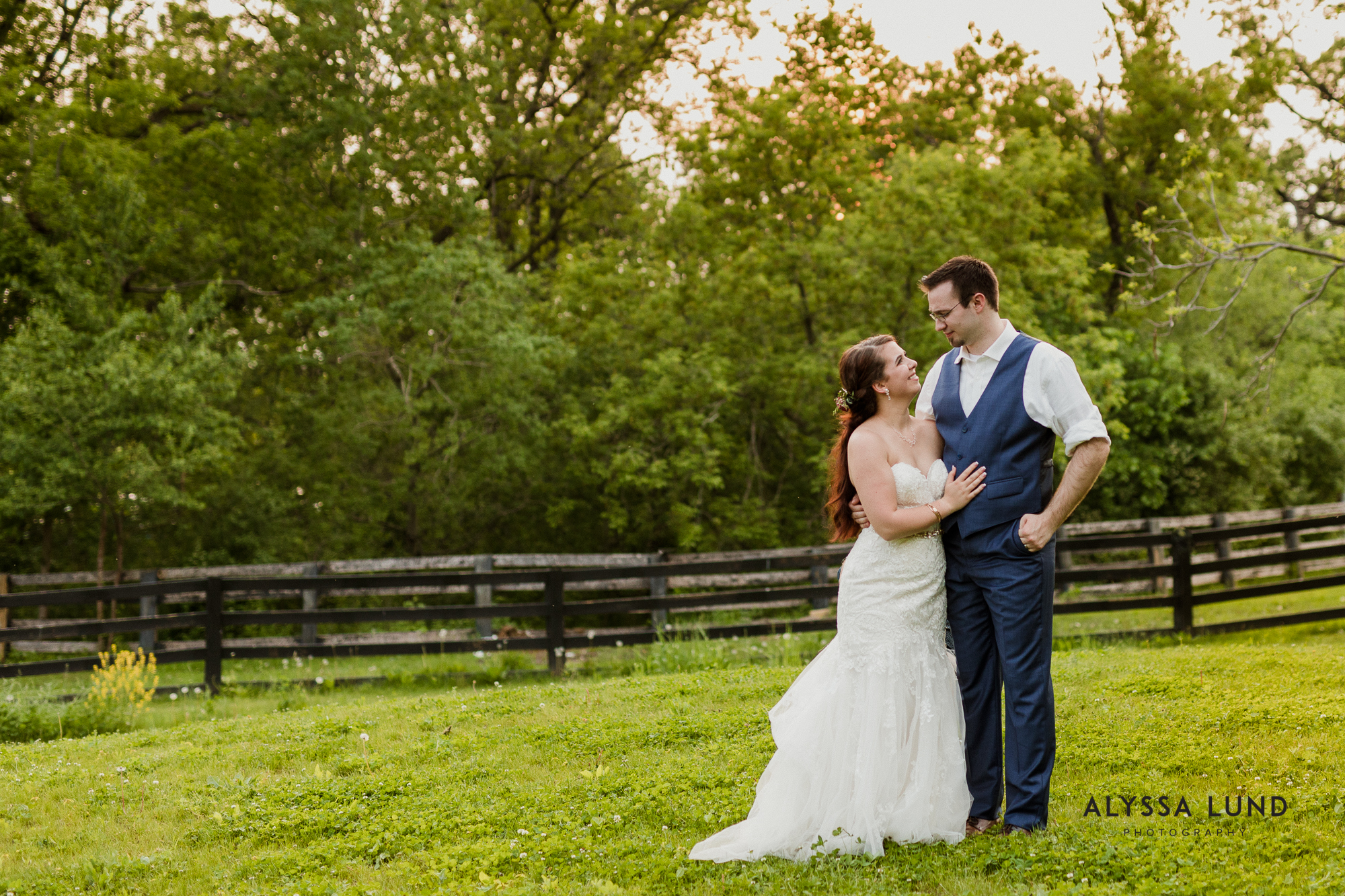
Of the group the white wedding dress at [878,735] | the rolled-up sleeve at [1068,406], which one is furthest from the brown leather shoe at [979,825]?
the rolled-up sleeve at [1068,406]

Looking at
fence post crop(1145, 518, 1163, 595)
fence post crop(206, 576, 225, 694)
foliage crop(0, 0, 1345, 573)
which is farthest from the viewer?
fence post crop(1145, 518, 1163, 595)

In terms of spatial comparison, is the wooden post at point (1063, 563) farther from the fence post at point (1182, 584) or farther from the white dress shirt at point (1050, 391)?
the white dress shirt at point (1050, 391)

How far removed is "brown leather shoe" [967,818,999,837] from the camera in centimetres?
405

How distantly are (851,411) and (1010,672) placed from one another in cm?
130

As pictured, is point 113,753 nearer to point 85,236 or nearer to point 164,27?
point 85,236

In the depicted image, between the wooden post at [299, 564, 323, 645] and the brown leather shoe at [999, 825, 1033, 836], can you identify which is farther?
the wooden post at [299, 564, 323, 645]

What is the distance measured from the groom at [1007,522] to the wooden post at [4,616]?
41.4 feet

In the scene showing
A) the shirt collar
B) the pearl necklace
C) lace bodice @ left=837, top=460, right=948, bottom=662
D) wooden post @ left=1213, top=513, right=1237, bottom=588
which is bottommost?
wooden post @ left=1213, top=513, right=1237, bottom=588

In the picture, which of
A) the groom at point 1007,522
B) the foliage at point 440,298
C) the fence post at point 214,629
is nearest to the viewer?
the groom at point 1007,522

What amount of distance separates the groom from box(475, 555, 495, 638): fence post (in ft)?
29.5

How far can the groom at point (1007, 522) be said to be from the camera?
3.85m

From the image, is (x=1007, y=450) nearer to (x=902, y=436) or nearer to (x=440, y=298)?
(x=902, y=436)

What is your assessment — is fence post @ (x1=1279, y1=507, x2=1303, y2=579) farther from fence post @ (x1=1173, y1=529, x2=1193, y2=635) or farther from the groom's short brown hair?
the groom's short brown hair

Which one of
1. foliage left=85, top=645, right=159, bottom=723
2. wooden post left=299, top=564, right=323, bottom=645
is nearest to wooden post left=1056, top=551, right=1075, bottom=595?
wooden post left=299, top=564, right=323, bottom=645
